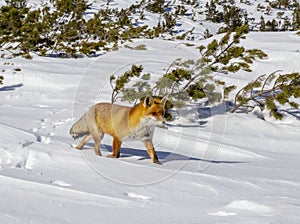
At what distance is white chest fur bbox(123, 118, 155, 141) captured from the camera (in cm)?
451

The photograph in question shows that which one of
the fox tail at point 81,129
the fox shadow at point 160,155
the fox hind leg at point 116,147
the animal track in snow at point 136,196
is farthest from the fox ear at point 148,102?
the animal track in snow at point 136,196

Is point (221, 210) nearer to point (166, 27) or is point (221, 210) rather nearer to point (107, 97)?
point (107, 97)

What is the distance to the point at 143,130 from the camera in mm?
4637

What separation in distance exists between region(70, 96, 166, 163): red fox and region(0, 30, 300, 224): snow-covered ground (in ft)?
0.64

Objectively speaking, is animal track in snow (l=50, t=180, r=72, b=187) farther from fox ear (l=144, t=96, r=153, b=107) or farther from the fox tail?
the fox tail

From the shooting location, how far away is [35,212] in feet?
8.63

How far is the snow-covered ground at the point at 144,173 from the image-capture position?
9.30ft

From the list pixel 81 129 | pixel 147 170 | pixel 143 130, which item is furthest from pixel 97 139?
pixel 147 170

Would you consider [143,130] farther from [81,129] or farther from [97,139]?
[81,129]

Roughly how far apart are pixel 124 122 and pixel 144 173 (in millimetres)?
883

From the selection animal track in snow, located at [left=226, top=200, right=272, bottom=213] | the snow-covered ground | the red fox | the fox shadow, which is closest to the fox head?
the red fox

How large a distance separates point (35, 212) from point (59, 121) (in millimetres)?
4394

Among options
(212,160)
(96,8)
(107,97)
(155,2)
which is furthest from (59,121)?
(155,2)

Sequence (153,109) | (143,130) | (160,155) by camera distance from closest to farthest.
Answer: (153,109), (143,130), (160,155)
